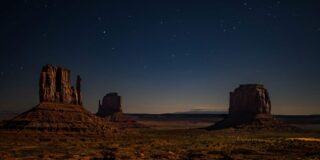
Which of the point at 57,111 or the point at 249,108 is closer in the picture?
the point at 57,111

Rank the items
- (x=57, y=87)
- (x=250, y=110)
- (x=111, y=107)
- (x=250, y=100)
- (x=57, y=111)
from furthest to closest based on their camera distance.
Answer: (x=111, y=107) → (x=250, y=100) → (x=250, y=110) → (x=57, y=87) → (x=57, y=111)

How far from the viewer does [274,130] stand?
132000 millimetres

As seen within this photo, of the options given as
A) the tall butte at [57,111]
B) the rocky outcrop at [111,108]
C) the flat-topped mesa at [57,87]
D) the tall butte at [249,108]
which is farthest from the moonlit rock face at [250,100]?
the flat-topped mesa at [57,87]

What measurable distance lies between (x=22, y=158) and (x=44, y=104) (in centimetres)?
5358

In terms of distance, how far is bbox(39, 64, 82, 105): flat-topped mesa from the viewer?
10412 centimetres

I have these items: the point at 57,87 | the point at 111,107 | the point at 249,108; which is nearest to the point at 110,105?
the point at 111,107

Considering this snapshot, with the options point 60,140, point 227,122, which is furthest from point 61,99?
point 227,122

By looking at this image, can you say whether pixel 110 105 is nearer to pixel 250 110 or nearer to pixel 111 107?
pixel 111 107

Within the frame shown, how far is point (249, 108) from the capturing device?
150 metres

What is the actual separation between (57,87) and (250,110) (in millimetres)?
84069

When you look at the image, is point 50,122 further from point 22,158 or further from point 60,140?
point 22,158

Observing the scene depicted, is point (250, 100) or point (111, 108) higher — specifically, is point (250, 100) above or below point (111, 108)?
above

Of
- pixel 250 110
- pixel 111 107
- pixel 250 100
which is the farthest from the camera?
pixel 111 107

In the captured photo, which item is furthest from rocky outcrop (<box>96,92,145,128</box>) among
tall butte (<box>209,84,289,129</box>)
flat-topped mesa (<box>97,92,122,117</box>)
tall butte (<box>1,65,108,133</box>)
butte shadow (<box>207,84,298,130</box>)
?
tall butte (<box>1,65,108,133</box>)
